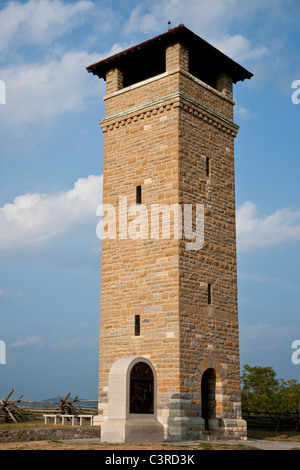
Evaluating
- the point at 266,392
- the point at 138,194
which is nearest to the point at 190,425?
the point at 138,194

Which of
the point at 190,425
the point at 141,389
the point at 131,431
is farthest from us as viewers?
the point at 190,425

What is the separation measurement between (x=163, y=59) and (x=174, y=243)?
8.75m

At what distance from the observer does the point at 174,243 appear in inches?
762

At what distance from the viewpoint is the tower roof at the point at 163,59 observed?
2144cm

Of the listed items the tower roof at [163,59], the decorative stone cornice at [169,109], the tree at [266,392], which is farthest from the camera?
the tree at [266,392]

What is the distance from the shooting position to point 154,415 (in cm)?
1514

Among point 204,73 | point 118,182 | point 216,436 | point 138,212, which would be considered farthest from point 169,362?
point 204,73

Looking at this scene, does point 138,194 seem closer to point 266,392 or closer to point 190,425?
point 190,425

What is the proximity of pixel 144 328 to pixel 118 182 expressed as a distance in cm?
581

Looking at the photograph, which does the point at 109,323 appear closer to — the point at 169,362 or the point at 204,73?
the point at 169,362
